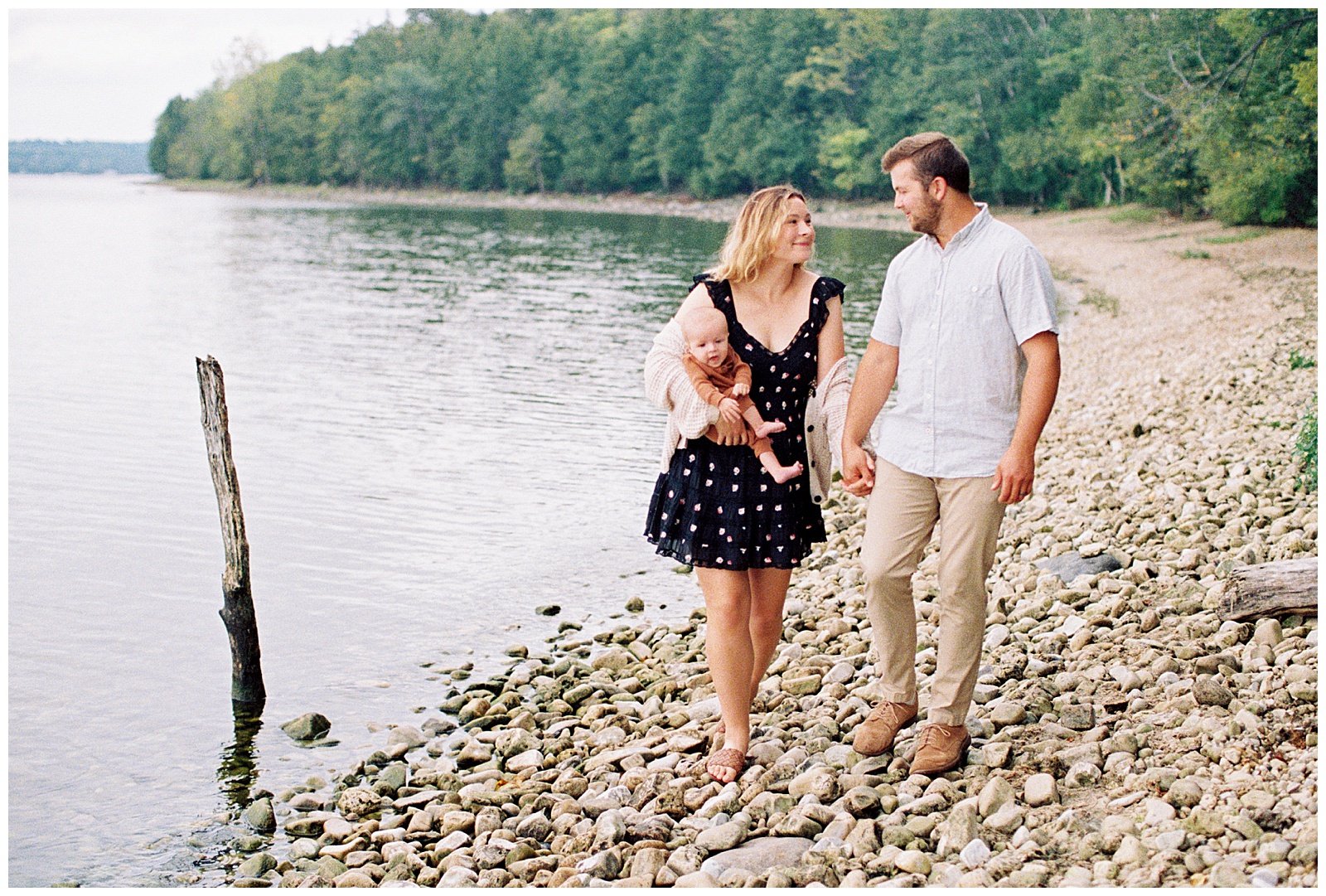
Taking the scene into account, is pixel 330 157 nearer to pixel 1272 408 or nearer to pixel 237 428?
pixel 237 428

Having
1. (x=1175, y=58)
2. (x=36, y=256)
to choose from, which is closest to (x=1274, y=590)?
(x=1175, y=58)

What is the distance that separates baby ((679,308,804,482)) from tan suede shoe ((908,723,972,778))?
1061mm

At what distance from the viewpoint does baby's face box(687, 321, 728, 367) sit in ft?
13.9

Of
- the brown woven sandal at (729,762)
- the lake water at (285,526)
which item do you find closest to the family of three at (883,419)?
the brown woven sandal at (729,762)

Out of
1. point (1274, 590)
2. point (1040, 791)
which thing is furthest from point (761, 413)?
point (1274, 590)

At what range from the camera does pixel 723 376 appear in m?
4.29

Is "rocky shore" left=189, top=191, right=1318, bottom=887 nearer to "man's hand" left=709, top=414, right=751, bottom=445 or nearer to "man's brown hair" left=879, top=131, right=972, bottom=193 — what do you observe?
"man's hand" left=709, top=414, right=751, bottom=445

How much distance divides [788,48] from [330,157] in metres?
53.7

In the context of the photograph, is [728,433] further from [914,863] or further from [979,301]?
[914,863]

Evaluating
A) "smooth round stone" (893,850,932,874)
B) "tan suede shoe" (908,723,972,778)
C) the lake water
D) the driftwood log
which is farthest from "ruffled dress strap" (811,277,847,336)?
the lake water

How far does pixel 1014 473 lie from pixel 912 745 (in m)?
1.28

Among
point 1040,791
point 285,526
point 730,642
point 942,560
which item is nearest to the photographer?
point 1040,791

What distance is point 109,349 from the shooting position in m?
21.7

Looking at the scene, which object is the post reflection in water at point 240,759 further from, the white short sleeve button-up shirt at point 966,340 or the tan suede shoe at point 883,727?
the white short sleeve button-up shirt at point 966,340
